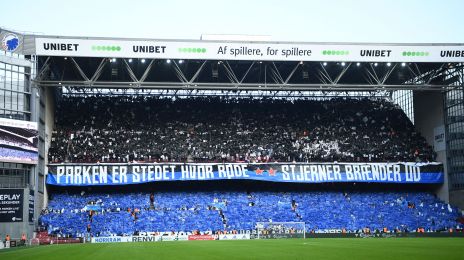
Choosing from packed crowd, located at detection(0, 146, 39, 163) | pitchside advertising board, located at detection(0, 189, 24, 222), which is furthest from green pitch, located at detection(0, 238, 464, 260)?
packed crowd, located at detection(0, 146, 39, 163)

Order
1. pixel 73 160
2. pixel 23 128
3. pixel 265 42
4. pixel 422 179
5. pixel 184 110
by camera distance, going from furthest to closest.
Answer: pixel 184 110
pixel 422 179
pixel 73 160
pixel 265 42
pixel 23 128

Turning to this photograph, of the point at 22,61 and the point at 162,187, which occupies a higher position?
the point at 22,61

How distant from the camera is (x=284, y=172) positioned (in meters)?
64.1

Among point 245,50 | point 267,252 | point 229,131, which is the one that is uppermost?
point 245,50

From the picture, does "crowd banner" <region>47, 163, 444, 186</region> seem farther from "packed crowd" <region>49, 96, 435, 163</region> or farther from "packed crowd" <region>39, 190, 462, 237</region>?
"packed crowd" <region>39, 190, 462, 237</region>

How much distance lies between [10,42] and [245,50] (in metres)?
21.5

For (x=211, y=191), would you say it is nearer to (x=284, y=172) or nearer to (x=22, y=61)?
(x=284, y=172)

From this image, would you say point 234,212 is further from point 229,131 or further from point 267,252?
point 267,252

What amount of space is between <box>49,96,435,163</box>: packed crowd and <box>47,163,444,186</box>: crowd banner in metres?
1.35

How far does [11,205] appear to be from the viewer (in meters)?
Result: 51.1

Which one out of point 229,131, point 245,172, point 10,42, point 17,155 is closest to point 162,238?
point 245,172

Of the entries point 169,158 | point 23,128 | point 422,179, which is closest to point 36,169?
point 23,128

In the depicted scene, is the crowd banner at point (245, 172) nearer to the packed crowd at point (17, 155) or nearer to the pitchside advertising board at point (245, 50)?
the packed crowd at point (17, 155)

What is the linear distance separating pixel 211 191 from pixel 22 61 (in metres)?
23.5
